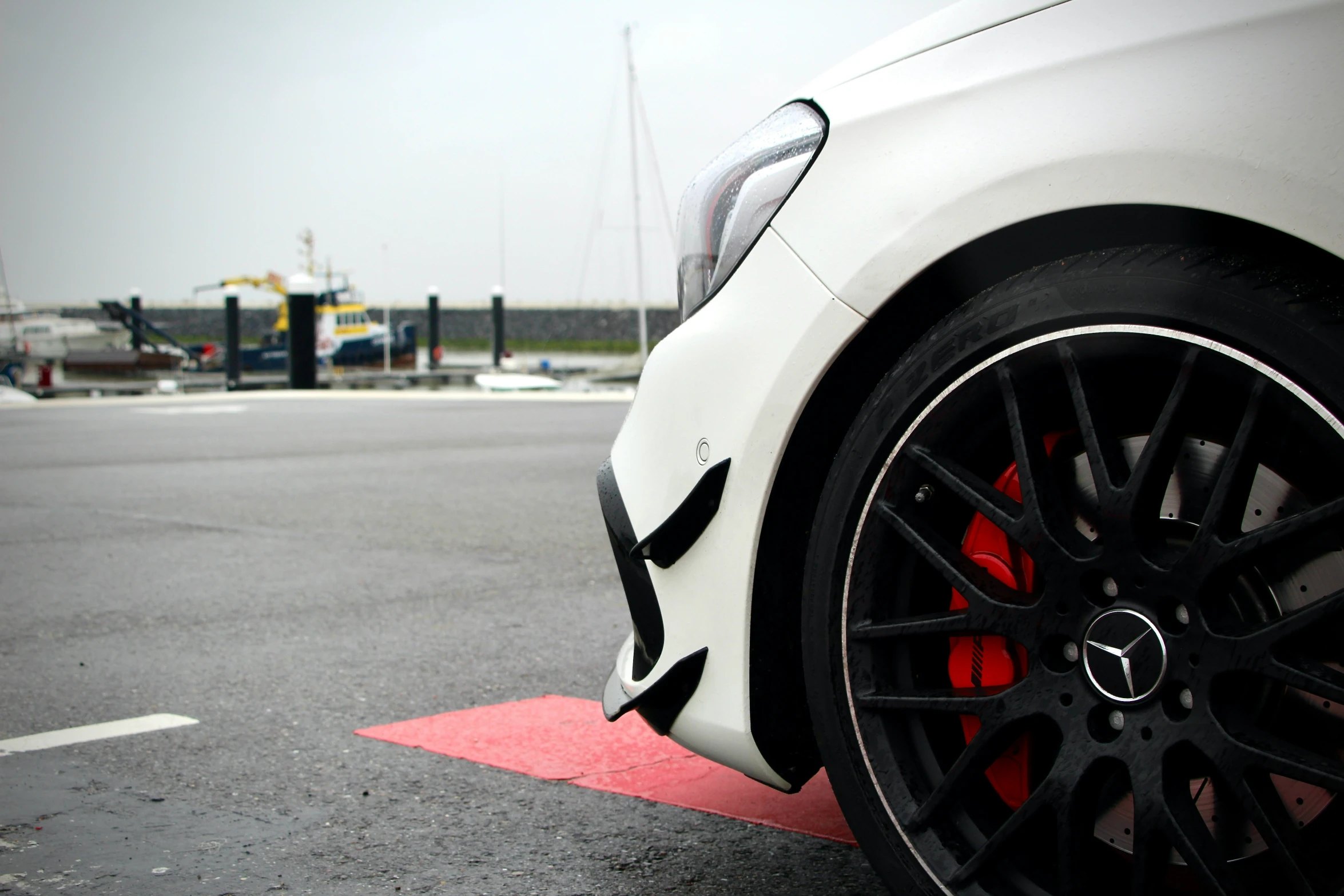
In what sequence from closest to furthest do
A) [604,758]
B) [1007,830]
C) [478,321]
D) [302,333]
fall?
[1007,830], [604,758], [302,333], [478,321]

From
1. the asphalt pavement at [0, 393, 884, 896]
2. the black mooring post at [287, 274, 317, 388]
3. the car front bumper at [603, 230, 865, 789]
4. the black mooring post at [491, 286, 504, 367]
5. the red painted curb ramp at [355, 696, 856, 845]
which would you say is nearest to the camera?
the car front bumper at [603, 230, 865, 789]

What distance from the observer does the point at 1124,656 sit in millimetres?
1344

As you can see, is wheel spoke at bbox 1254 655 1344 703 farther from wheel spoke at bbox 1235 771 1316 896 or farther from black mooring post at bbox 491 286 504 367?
black mooring post at bbox 491 286 504 367

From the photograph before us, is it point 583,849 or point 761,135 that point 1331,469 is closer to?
point 761,135

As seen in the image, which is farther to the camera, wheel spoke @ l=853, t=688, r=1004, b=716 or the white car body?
wheel spoke @ l=853, t=688, r=1004, b=716

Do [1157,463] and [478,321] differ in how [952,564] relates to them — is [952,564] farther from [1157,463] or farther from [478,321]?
[478,321]

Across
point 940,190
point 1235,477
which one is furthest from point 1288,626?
point 940,190

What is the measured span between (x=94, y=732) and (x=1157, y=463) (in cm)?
245

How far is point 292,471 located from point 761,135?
7634 mm

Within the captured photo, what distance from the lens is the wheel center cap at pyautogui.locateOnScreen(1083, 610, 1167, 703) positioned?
132 cm

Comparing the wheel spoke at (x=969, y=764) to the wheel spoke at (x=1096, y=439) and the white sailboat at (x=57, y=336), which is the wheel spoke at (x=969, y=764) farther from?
the white sailboat at (x=57, y=336)

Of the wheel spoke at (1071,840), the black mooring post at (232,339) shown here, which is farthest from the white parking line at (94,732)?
the black mooring post at (232,339)

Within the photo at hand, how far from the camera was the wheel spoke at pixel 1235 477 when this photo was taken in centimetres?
126

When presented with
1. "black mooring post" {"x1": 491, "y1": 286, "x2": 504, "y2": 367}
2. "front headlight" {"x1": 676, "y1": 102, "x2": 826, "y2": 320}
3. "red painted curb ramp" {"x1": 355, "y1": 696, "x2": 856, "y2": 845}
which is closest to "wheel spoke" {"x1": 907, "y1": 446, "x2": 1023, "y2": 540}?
"front headlight" {"x1": 676, "y1": 102, "x2": 826, "y2": 320}
